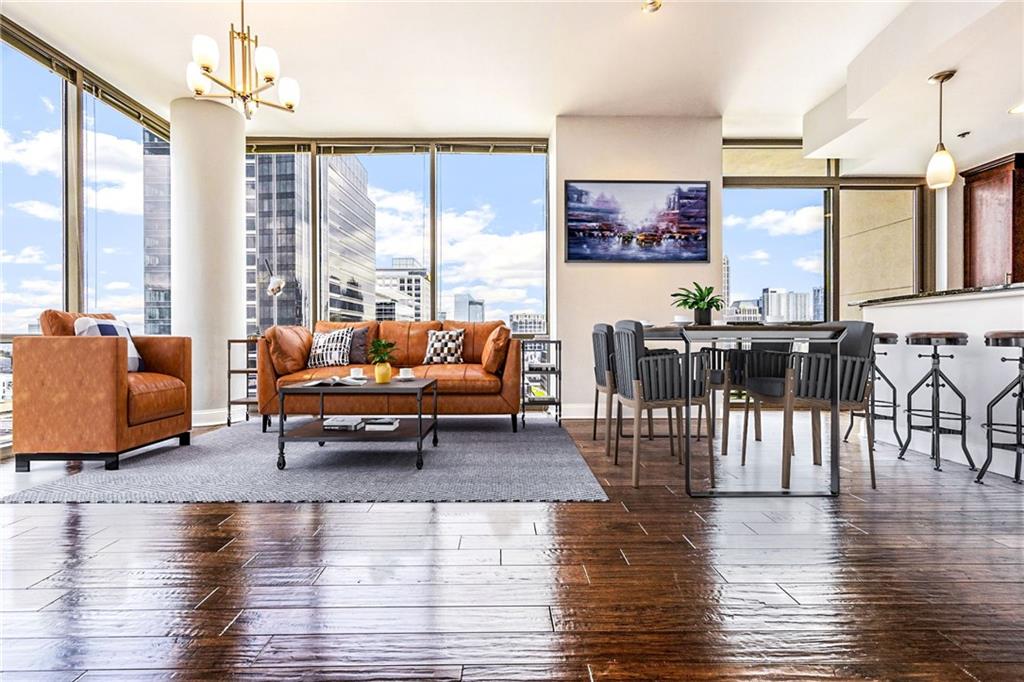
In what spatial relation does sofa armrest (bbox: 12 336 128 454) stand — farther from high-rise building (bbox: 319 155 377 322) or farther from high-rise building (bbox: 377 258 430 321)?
high-rise building (bbox: 377 258 430 321)

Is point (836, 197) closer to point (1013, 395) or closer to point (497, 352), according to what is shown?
point (1013, 395)

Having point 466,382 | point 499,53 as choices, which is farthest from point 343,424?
point 499,53

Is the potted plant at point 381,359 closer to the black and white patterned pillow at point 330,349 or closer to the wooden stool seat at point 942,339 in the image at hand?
the black and white patterned pillow at point 330,349

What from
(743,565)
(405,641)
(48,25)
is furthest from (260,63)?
(743,565)

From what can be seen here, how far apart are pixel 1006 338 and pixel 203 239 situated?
6103mm

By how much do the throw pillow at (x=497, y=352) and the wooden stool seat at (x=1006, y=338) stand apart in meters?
3.13

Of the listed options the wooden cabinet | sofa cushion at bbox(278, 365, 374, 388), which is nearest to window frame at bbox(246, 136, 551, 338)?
sofa cushion at bbox(278, 365, 374, 388)

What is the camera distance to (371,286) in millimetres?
6305

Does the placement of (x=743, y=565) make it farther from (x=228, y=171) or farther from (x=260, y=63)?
(x=228, y=171)

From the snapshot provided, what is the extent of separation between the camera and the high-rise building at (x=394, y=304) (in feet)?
20.7

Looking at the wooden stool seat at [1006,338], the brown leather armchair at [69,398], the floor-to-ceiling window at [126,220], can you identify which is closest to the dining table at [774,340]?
the wooden stool seat at [1006,338]

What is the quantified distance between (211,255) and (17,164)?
1.52 m

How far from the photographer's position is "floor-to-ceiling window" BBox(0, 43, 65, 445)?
13.1 feet

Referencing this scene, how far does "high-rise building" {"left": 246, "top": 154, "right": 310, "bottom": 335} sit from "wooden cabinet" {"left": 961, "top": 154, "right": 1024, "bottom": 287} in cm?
722
